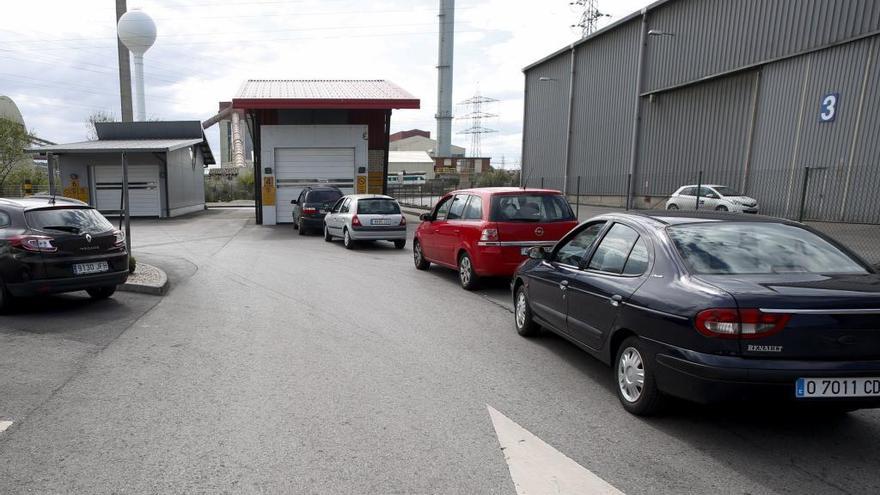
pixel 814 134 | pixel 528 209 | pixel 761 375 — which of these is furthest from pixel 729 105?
pixel 761 375

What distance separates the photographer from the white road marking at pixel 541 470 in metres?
3.21

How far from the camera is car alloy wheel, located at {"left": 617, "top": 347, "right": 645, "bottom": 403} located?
4.25 meters

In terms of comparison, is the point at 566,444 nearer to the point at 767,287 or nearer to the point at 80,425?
the point at 767,287

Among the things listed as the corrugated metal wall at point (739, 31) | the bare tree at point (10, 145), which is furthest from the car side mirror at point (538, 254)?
the bare tree at point (10, 145)

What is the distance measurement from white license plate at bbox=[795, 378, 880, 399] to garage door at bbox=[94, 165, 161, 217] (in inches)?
1205

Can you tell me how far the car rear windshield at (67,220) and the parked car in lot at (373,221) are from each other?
25.6 ft

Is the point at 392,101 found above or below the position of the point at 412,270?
above

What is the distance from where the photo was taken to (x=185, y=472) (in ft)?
11.1

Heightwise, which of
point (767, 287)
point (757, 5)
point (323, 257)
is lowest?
point (323, 257)

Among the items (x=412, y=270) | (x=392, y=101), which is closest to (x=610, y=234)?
(x=412, y=270)

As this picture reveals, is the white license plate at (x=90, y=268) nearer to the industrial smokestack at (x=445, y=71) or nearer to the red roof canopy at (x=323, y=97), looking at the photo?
the red roof canopy at (x=323, y=97)

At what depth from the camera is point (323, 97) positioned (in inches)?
952

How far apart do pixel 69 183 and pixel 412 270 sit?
79.0ft

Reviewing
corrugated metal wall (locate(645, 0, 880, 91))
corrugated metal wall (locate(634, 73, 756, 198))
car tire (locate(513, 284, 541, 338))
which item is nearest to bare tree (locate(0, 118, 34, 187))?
corrugated metal wall (locate(634, 73, 756, 198))
